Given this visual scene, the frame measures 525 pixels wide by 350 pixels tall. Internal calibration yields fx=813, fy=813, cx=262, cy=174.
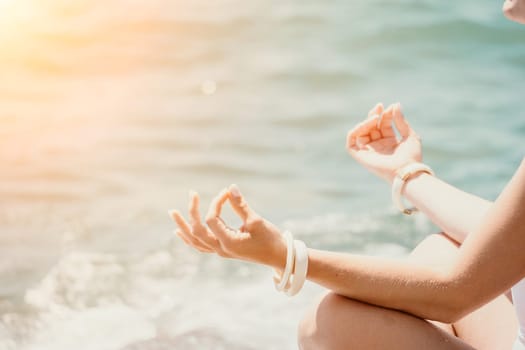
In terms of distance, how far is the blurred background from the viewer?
158 inches

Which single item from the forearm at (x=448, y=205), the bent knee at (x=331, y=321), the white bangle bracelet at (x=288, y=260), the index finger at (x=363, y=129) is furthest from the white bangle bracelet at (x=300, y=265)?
the index finger at (x=363, y=129)

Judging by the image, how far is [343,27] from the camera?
925cm

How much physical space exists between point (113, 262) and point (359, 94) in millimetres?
→ 3801

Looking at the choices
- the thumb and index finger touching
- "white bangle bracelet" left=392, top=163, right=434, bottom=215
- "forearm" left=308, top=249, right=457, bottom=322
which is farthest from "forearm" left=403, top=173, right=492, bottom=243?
the thumb and index finger touching

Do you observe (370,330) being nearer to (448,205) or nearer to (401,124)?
(448,205)

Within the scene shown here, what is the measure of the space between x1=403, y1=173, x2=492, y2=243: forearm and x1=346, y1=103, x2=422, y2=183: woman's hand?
124mm

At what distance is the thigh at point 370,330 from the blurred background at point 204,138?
46.0 inches

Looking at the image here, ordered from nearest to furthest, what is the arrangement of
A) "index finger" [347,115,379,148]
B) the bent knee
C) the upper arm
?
the upper arm
the bent knee
"index finger" [347,115,379,148]

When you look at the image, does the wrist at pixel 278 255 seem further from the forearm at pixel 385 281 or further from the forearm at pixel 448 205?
the forearm at pixel 448 205

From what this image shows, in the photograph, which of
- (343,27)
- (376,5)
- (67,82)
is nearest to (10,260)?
(67,82)

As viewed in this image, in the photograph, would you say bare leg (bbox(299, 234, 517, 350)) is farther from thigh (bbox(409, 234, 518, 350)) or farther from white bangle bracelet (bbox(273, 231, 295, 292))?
white bangle bracelet (bbox(273, 231, 295, 292))

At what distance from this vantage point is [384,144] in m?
3.04

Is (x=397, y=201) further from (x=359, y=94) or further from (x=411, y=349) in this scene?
(x=359, y=94)

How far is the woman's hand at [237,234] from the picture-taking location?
2193mm
